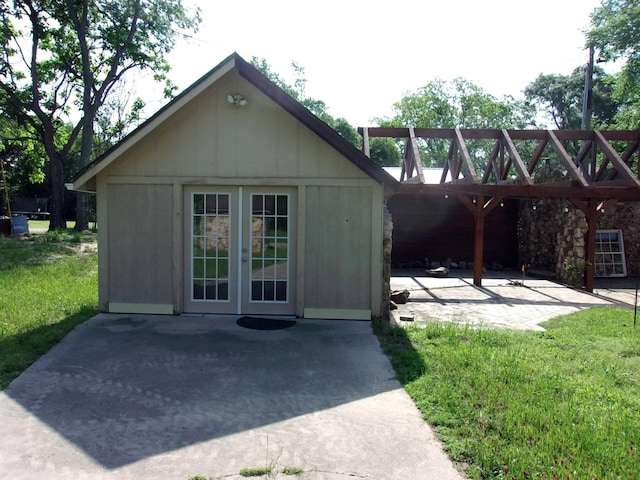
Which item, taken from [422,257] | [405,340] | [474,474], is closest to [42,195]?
[422,257]

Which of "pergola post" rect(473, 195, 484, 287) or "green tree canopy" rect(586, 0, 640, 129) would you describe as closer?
"pergola post" rect(473, 195, 484, 287)

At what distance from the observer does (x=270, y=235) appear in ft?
25.2

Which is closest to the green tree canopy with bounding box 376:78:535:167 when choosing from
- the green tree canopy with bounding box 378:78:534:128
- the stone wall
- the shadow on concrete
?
the green tree canopy with bounding box 378:78:534:128

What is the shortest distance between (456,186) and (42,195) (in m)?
43.3

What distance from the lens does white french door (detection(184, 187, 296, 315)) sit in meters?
7.65

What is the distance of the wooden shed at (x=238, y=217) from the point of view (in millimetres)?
7488

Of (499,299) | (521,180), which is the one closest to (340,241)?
(499,299)

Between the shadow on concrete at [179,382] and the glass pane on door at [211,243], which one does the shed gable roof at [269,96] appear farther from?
the shadow on concrete at [179,382]

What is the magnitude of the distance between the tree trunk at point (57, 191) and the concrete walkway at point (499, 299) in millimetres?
15470

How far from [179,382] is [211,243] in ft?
10.2

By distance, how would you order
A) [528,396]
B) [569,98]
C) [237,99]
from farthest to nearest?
[569,98] → [237,99] → [528,396]

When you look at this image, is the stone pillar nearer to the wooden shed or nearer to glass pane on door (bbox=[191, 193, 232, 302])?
the wooden shed

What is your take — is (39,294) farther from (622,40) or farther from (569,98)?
(569,98)

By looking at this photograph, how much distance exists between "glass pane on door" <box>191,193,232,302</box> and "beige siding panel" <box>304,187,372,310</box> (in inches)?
52.6
